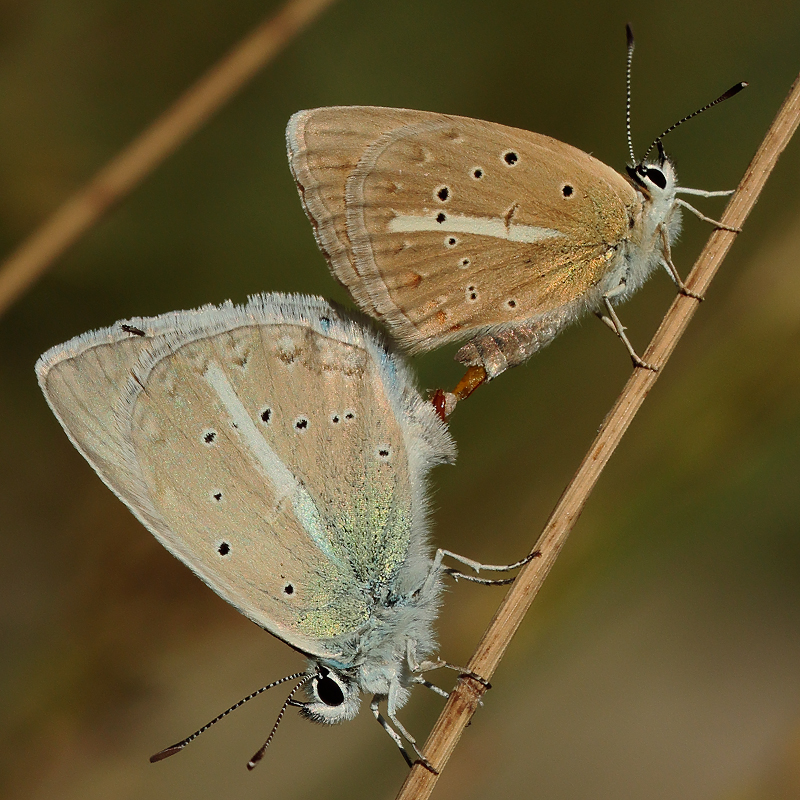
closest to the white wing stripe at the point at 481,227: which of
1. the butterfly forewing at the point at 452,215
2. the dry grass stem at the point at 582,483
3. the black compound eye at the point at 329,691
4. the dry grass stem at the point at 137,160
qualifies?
the butterfly forewing at the point at 452,215

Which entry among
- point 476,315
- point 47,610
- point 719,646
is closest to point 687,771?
point 719,646

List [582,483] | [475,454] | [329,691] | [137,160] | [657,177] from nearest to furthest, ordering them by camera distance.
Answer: [582,483], [329,691], [657,177], [137,160], [475,454]

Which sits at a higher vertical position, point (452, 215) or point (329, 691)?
point (452, 215)

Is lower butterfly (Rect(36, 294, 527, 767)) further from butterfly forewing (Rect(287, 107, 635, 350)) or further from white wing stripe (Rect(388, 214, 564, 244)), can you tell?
white wing stripe (Rect(388, 214, 564, 244))

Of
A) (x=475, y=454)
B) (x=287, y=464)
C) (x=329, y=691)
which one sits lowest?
(x=329, y=691)

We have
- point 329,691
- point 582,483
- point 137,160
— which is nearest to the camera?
point 582,483

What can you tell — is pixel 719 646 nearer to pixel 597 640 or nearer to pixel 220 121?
pixel 597 640

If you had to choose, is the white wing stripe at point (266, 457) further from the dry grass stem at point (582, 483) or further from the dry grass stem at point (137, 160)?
the dry grass stem at point (137, 160)

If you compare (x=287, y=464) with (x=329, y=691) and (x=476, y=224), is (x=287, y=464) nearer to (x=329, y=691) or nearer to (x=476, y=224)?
(x=329, y=691)

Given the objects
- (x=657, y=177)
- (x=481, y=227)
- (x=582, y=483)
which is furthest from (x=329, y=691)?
(x=657, y=177)
